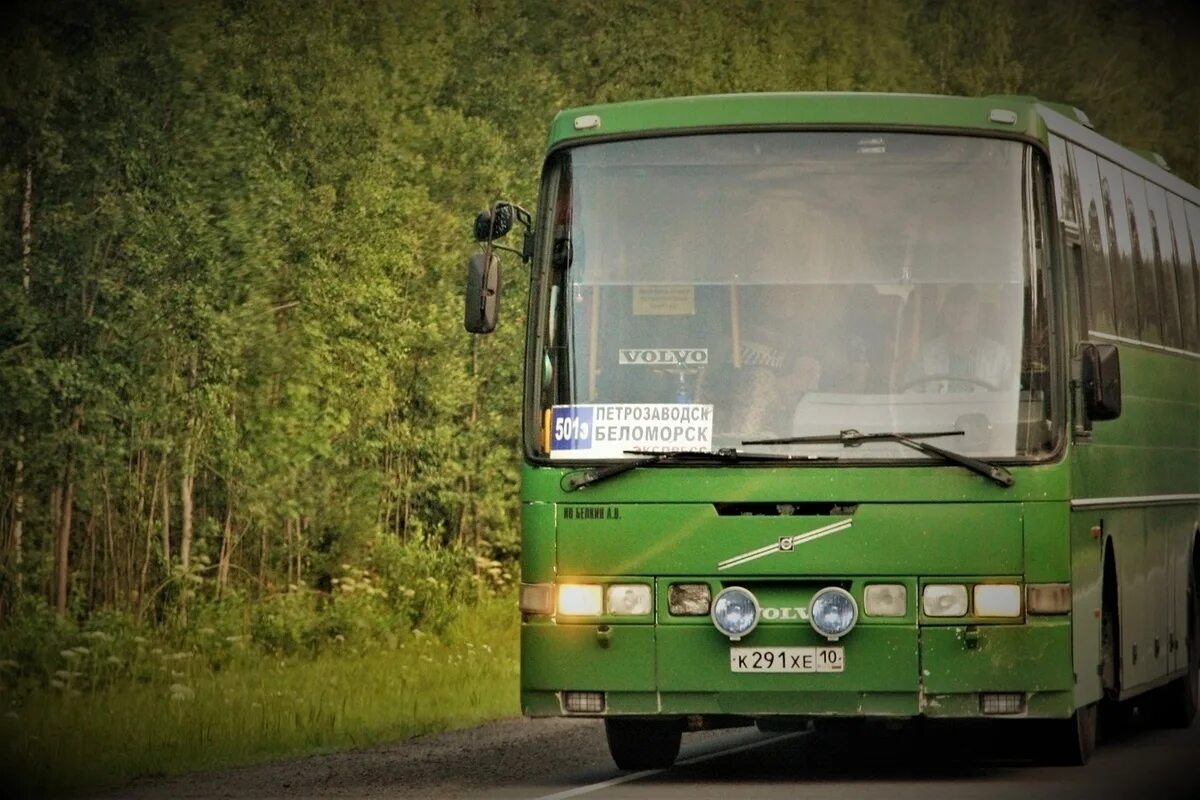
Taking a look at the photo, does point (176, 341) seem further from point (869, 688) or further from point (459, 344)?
point (869, 688)

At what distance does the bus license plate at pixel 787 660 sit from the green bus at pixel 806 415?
2cm

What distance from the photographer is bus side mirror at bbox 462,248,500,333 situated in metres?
15.1

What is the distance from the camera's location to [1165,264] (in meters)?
19.2

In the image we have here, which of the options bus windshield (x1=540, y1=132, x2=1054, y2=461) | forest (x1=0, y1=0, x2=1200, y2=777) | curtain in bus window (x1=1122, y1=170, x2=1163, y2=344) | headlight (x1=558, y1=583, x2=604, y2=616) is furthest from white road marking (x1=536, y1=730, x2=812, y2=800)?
forest (x1=0, y1=0, x2=1200, y2=777)

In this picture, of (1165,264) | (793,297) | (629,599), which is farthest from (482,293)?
(1165,264)

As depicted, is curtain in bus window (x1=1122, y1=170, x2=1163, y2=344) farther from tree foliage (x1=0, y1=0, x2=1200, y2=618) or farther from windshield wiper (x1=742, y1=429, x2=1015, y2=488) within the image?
tree foliage (x1=0, y1=0, x2=1200, y2=618)

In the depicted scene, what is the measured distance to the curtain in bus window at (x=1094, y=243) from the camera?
16.0 metres

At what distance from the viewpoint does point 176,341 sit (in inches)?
1136

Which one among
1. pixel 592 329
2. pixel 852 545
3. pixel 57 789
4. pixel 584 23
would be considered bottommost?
pixel 57 789

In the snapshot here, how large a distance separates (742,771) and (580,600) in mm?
1988

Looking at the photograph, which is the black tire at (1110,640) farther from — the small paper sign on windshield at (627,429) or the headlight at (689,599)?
the small paper sign on windshield at (627,429)

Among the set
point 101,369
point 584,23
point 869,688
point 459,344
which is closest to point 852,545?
point 869,688

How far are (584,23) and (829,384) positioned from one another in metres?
27.9

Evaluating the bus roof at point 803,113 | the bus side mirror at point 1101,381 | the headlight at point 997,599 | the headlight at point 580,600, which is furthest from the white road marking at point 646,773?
the bus roof at point 803,113
